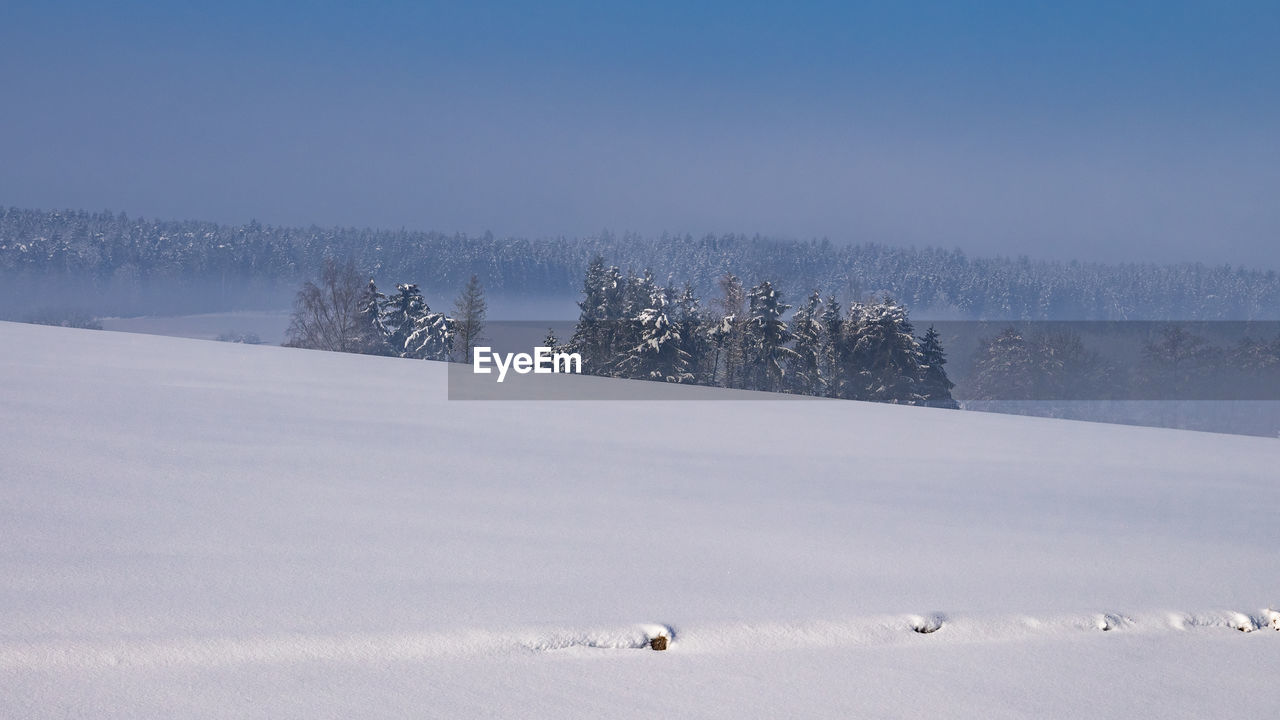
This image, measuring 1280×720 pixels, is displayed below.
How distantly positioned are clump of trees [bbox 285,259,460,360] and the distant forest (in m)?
0.28

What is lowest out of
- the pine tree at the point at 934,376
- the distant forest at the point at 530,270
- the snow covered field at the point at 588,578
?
the pine tree at the point at 934,376

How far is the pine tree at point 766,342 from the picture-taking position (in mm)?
9211

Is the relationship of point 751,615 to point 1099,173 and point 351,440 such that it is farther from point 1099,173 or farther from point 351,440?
point 1099,173

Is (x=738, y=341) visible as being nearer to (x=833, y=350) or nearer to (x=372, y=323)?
(x=833, y=350)

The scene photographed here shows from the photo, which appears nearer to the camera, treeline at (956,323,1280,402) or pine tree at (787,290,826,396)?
treeline at (956,323,1280,402)

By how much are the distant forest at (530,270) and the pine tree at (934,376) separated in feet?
1.93

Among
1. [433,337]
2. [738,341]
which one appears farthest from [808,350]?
[433,337]

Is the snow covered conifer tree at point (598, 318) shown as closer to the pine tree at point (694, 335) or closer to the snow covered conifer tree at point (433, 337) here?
the pine tree at point (694, 335)

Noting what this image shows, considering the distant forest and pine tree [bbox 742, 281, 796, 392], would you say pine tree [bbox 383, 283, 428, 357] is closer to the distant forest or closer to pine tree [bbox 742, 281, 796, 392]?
the distant forest

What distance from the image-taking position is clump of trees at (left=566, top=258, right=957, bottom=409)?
920 cm

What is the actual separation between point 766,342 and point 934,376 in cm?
181

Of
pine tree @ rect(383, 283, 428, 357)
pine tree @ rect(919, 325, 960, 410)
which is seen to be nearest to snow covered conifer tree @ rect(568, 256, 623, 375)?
pine tree @ rect(383, 283, 428, 357)

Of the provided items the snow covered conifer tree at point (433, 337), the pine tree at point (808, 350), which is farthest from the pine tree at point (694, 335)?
the snow covered conifer tree at point (433, 337)

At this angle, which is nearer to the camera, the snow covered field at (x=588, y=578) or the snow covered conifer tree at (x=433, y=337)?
the snow covered field at (x=588, y=578)
